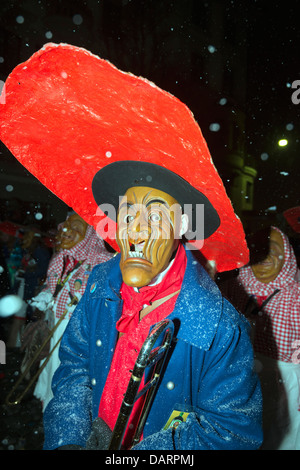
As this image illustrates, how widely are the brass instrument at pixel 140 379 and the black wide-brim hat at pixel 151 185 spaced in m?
0.80

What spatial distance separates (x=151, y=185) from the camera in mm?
1905

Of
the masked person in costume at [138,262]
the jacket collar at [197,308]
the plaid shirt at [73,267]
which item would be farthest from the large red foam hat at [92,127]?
the plaid shirt at [73,267]

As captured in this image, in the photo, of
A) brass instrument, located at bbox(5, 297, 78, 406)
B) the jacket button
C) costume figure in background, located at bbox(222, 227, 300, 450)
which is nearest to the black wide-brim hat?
the jacket button

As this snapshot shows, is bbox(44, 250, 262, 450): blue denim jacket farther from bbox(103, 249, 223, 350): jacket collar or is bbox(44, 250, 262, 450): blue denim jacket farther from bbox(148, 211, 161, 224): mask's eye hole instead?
bbox(148, 211, 161, 224): mask's eye hole

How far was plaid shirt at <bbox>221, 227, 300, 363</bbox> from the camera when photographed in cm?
397

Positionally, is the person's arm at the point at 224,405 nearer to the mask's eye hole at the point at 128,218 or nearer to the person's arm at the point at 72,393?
the person's arm at the point at 72,393

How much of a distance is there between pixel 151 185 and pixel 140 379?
110 cm

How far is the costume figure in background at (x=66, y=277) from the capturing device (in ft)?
15.7

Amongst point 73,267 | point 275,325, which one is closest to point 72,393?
point 275,325

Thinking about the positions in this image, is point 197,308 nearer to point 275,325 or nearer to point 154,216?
point 154,216

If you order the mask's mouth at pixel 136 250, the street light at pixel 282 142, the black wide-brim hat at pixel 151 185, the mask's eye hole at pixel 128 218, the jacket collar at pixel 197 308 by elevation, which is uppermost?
the street light at pixel 282 142

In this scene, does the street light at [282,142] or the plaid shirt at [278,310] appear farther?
the street light at [282,142]

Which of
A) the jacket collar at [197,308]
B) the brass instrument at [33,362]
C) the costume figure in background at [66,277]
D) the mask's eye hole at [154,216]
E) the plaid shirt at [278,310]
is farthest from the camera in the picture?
the costume figure in background at [66,277]

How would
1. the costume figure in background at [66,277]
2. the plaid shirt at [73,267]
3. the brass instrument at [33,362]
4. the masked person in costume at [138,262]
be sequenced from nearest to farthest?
1. the masked person in costume at [138,262]
2. the brass instrument at [33,362]
3. the costume figure in background at [66,277]
4. the plaid shirt at [73,267]
